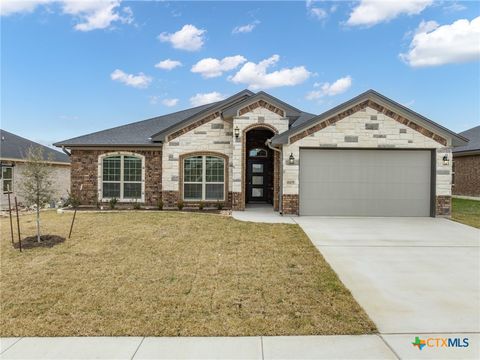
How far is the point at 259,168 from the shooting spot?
16109 millimetres

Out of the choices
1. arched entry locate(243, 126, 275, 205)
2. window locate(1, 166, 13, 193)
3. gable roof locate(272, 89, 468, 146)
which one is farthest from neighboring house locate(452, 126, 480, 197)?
window locate(1, 166, 13, 193)

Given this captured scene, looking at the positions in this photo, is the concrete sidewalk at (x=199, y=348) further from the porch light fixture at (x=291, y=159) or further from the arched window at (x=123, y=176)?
the arched window at (x=123, y=176)

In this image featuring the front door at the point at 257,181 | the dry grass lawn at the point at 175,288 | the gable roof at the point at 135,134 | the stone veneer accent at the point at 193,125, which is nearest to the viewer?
the dry grass lawn at the point at 175,288

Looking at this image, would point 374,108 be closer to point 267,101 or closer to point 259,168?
point 267,101

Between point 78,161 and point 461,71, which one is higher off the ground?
point 461,71

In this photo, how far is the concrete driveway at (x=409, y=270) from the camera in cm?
402

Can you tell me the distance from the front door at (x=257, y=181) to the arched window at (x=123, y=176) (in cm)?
520

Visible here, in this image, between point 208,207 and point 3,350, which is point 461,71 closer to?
point 208,207

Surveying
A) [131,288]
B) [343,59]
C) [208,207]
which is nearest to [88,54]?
[208,207]

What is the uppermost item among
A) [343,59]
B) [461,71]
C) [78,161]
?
[343,59]

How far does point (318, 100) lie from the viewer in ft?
78.2

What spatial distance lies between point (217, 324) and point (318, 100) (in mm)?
22198

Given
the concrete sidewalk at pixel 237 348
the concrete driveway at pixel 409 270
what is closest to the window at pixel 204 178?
the concrete driveway at pixel 409 270

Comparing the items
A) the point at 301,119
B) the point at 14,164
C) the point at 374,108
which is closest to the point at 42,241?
the point at 374,108
